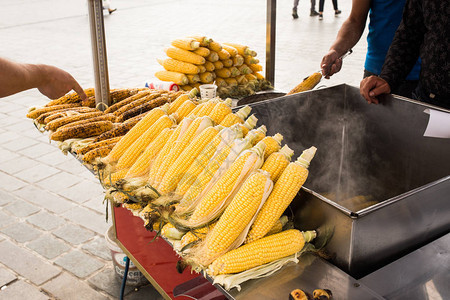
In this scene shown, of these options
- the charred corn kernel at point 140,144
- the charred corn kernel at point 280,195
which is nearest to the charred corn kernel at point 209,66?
the charred corn kernel at point 140,144

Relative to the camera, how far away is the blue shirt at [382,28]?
113 inches

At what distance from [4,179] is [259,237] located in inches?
145

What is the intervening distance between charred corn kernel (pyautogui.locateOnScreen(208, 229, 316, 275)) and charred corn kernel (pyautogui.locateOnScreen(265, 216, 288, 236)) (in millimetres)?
52

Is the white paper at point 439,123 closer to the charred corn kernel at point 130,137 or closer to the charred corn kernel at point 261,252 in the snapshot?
the charred corn kernel at point 261,252

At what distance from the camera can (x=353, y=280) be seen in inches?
51.9

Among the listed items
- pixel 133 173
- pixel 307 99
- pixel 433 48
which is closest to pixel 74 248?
pixel 133 173

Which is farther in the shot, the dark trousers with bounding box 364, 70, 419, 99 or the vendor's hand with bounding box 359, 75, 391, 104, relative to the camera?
the dark trousers with bounding box 364, 70, 419, 99

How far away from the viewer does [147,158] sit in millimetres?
1771

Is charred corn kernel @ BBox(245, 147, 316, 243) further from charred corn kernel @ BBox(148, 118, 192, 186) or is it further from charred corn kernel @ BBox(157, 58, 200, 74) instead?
charred corn kernel @ BBox(157, 58, 200, 74)

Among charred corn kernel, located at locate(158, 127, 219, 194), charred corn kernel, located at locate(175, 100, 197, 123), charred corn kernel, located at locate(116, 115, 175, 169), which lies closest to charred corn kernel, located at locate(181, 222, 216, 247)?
charred corn kernel, located at locate(158, 127, 219, 194)

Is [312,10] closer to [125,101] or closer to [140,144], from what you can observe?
[125,101]

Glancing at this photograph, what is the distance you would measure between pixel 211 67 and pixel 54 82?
4.41 feet

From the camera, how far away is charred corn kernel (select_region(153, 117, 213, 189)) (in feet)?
5.47

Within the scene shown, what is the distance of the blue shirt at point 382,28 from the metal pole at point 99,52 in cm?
183
